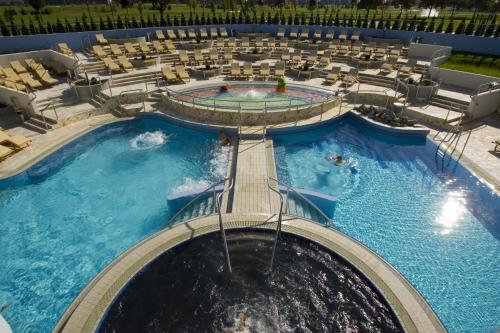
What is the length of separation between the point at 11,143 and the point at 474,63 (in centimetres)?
2680

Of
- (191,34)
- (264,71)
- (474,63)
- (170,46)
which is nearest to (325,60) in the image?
(264,71)

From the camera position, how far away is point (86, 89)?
56.5ft

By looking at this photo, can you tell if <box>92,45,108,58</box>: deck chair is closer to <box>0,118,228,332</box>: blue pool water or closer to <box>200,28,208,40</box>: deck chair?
<box>200,28,208,40</box>: deck chair

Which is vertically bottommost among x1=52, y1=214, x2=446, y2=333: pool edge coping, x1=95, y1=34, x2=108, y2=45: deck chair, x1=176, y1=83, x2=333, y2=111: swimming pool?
x1=52, y1=214, x2=446, y2=333: pool edge coping

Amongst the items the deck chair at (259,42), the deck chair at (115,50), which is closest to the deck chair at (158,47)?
the deck chair at (115,50)

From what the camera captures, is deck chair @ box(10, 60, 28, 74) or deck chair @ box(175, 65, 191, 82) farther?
deck chair @ box(175, 65, 191, 82)

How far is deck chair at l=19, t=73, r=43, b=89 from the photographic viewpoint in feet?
59.0

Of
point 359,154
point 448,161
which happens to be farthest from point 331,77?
point 448,161

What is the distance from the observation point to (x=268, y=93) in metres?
18.7

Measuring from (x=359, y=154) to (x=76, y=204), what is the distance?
11.4 metres

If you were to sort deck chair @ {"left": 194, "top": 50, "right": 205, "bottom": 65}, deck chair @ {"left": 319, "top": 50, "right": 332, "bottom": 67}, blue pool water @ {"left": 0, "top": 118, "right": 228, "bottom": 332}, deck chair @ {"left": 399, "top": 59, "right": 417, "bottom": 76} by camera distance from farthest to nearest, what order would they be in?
1. deck chair @ {"left": 194, "top": 50, "right": 205, "bottom": 65}
2. deck chair @ {"left": 319, "top": 50, "right": 332, "bottom": 67}
3. deck chair @ {"left": 399, "top": 59, "right": 417, "bottom": 76}
4. blue pool water @ {"left": 0, "top": 118, "right": 228, "bottom": 332}

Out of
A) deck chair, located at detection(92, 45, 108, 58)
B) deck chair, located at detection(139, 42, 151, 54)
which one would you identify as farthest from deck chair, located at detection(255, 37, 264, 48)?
deck chair, located at detection(92, 45, 108, 58)

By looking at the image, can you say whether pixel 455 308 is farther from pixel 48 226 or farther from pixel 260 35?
pixel 260 35

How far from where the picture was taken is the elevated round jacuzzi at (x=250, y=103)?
580 inches
